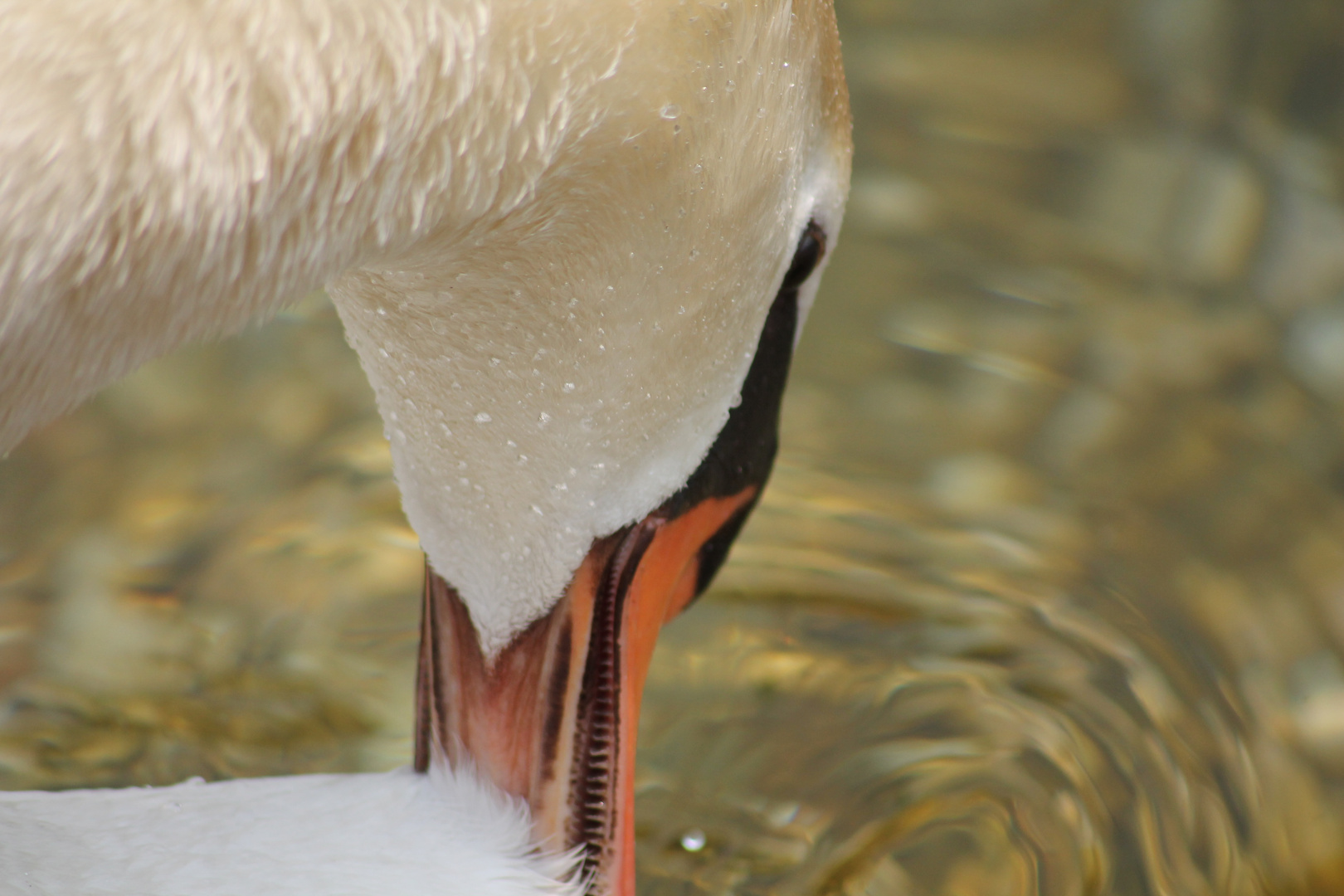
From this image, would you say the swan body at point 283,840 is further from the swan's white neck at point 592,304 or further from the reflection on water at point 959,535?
the reflection on water at point 959,535

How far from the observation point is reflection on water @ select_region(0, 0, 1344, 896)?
1.50m

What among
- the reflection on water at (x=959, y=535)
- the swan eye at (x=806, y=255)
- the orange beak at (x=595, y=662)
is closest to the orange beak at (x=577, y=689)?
the orange beak at (x=595, y=662)

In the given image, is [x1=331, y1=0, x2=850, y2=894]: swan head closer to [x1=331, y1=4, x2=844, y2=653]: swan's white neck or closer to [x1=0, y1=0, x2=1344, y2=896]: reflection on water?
[x1=331, y1=4, x2=844, y2=653]: swan's white neck

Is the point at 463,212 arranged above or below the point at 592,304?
above

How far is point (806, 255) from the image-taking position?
1057 mm

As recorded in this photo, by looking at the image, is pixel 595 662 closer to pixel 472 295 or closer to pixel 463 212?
pixel 472 295

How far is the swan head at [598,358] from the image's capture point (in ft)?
2.59

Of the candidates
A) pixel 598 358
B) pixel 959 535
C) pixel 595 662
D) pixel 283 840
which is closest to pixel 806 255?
pixel 598 358

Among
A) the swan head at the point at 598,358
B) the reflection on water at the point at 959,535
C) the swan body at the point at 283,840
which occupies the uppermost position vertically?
the swan head at the point at 598,358

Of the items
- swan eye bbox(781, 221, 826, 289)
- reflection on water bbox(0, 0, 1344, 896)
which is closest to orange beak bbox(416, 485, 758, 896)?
swan eye bbox(781, 221, 826, 289)

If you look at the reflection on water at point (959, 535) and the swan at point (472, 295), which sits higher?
the swan at point (472, 295)

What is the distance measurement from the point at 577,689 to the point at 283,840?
23 cm

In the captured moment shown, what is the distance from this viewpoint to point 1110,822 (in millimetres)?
1459

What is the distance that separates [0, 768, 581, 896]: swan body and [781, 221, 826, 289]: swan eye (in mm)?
431
